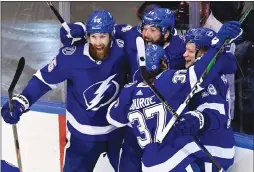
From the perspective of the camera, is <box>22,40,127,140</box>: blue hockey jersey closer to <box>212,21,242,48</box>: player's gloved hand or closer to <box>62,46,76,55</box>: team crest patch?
<box>62,46,76,55</box>: team crest patch

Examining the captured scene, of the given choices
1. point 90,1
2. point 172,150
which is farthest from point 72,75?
point 90,1

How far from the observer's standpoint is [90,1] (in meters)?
4.03

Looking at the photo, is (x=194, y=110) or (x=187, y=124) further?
(x=194, y=110)

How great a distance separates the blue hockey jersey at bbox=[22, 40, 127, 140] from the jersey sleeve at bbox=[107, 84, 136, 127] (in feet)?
0.45

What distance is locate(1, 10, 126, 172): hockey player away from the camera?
8.12ft

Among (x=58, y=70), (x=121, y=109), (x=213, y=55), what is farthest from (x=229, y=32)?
(x=58, y=70)

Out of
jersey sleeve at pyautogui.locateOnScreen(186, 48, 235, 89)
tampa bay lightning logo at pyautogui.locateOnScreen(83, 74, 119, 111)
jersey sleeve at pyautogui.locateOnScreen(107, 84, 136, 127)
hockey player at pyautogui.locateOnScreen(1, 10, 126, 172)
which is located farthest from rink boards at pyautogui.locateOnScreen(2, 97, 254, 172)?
jersey sleeve at pyautogui.locateOnScreen(186, 48, 235, 89)

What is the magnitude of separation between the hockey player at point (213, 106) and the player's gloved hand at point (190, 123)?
0.06 meters

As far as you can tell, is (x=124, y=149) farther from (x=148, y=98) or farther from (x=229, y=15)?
(x=229, y=15)

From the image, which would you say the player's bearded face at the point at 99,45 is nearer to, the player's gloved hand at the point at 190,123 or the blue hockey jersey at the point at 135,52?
the blue hockey jersey at the point at 135,52

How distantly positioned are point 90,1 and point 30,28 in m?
0.47

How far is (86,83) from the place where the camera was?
8.21 ft

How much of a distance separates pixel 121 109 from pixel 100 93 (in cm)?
22

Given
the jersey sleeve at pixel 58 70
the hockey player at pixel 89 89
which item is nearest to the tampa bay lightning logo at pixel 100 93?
the hockey player at pixel 89 89
